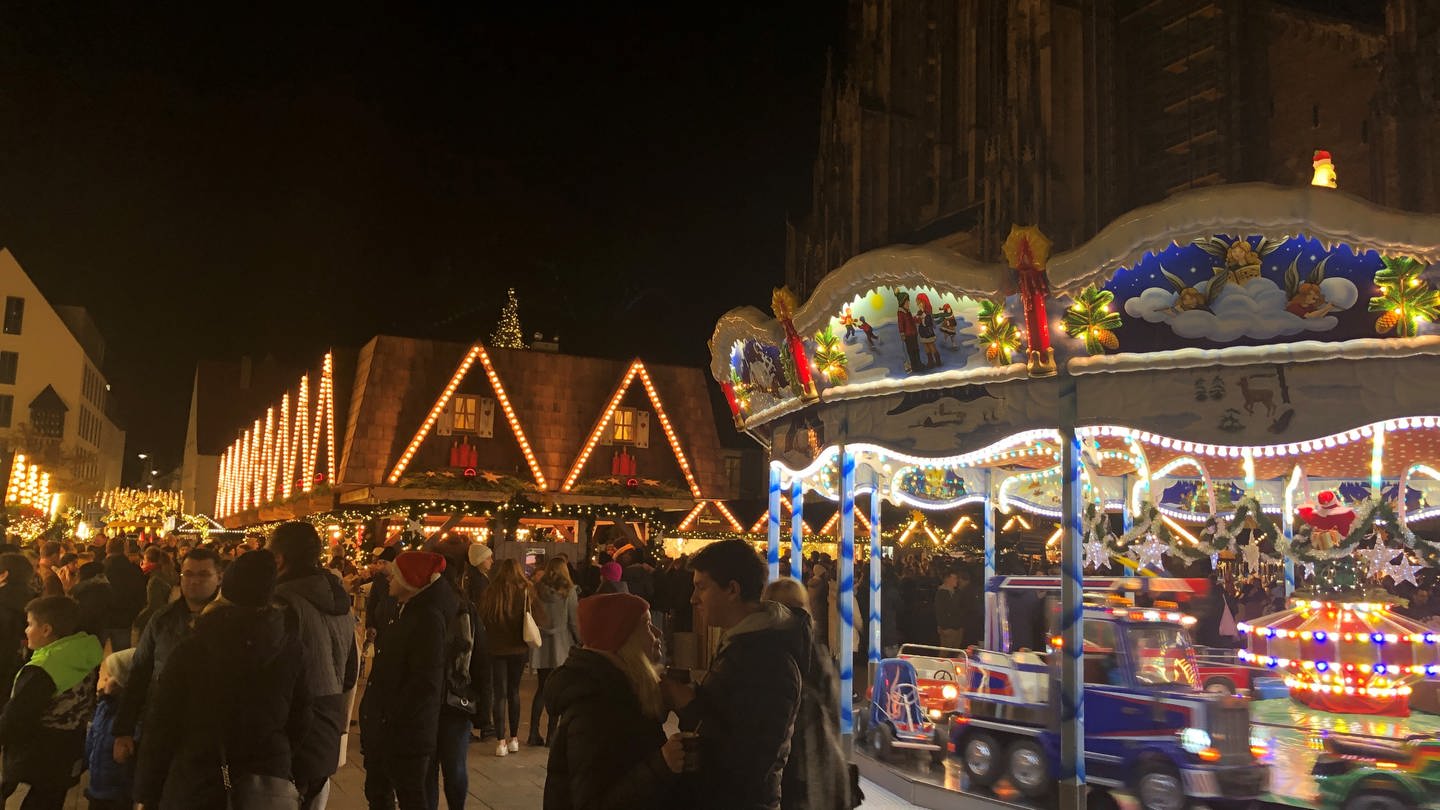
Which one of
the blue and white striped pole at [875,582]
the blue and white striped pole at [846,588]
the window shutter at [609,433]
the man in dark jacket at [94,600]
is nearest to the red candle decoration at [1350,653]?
the blue and white striped pole at [846,588]

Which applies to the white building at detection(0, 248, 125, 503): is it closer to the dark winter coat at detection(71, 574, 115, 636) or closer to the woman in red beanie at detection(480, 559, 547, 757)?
the woman in red beanie at detection(480, 559, 547, 757)

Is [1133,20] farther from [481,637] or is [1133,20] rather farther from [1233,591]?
[481,637]

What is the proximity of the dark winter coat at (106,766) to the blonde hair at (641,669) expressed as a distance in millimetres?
3624

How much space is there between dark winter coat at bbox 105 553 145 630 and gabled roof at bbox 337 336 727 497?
534 inches

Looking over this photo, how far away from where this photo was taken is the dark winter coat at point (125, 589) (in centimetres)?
869

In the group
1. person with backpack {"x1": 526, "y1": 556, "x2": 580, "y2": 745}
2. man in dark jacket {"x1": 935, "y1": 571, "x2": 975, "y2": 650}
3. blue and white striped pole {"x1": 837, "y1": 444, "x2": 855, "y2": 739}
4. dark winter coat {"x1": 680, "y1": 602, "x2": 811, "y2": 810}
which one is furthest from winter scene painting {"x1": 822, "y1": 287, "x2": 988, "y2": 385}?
man in dark jacket {"x1": 935, "y1": 571, "x2": 975, "y2": 650}

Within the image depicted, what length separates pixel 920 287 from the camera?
816cm

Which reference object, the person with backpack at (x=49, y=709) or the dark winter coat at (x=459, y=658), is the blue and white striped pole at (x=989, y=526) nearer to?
the dark winter coat at (x=459, y=658)

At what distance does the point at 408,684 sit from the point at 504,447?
62.7 feet

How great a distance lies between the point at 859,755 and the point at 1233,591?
9.47 metres

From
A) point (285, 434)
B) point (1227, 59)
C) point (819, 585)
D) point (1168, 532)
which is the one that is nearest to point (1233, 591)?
point (819, 585)

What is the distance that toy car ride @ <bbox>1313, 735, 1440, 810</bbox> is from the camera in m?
6.88

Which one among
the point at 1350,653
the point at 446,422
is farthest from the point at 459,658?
the point at 446,422

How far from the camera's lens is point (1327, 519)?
10.6 m
